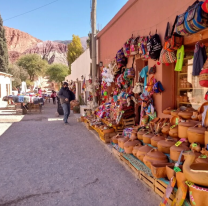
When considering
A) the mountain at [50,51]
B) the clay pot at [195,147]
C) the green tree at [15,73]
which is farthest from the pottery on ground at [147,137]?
the mountain at [50,51]

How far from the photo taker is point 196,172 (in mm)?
2104

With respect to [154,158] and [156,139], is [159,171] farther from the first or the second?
[156,139]

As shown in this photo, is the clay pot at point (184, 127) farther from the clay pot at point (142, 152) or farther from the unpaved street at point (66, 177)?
the unpaved street at point (66, 177)

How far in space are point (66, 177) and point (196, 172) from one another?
7.41 ft

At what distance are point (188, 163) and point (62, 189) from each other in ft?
6.23

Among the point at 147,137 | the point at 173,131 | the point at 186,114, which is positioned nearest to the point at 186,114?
the point at 186,114

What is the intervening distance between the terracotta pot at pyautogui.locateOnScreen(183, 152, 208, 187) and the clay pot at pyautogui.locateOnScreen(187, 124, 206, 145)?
0.64m

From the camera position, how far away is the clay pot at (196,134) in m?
2.85

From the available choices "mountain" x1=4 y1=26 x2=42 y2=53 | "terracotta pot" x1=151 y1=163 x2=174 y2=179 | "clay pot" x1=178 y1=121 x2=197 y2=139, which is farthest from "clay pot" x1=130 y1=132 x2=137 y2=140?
"mountain" x1=4 y1=26 x2=42 y2=53

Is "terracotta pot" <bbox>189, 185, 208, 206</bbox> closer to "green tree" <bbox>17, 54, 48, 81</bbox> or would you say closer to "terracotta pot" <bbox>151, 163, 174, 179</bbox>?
"terracotta pot" <bbox>151, 163, 174, 179</bbox>

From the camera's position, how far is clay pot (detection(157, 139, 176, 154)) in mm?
3286

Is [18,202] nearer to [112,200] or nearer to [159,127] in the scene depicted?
[112,200]

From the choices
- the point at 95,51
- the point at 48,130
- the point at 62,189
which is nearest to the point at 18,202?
the point at 62,189

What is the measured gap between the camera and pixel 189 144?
3109mm
